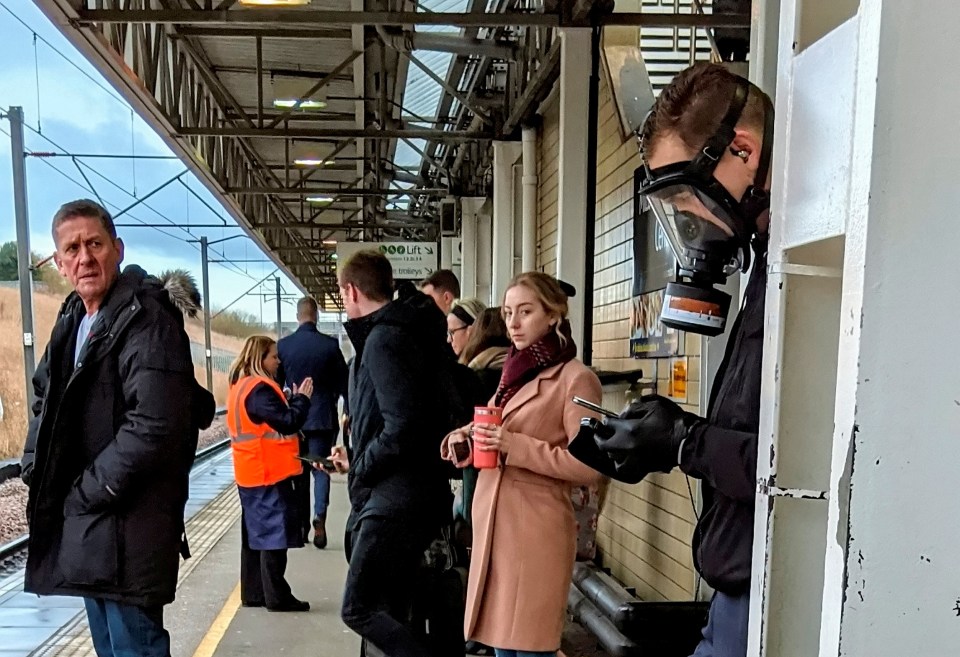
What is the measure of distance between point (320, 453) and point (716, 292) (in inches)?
211

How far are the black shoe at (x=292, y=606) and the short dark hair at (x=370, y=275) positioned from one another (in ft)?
8.07

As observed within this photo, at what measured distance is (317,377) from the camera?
19.9ft

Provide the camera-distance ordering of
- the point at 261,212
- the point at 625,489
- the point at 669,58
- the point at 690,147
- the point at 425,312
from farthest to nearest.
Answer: the point at 261,212, the point at 669,58, the point at 625,489, the point at 425,312, the point at 690,147

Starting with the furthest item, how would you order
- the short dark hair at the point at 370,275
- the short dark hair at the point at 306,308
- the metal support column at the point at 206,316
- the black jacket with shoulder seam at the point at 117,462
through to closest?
the metal support column at the point at 206,316 → the short dark hair at the point at 306,308 → the short dark hair at the point at 370,275 → the black jacket with shoulder seam at the point at 117,462

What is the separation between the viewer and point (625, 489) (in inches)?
207

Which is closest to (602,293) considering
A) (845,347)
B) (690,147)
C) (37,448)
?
(37,448)

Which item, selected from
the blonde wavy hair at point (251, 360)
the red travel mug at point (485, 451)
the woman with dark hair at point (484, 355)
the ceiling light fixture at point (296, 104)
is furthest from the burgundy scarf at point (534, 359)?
the ceiling light fixture at point (296, 104)

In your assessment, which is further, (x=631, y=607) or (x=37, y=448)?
(x=631, y=607)

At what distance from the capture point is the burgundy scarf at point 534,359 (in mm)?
2762

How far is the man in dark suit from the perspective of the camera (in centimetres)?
601

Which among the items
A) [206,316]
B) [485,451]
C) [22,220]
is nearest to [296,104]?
[22,220]

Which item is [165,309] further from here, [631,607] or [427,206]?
[427,206]

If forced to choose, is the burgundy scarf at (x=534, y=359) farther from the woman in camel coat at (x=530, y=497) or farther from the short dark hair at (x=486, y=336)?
the short dark hair at (x=486, y=336)

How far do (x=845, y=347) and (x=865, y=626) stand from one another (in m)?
0.32
